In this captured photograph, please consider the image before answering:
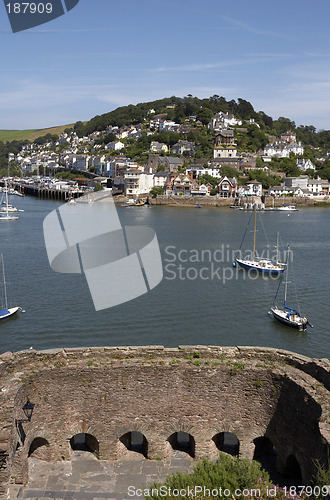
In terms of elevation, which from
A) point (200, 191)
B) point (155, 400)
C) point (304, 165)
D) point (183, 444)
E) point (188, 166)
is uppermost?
point (304, 165)

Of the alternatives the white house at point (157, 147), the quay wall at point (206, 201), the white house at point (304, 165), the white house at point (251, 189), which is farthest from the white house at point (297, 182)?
the white house at point (157, 147)

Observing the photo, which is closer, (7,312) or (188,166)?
(7,312)

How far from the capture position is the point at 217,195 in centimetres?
8756

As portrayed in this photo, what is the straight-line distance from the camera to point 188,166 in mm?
99562

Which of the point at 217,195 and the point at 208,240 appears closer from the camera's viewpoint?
the point at 208,240

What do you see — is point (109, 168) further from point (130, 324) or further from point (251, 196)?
point (130, 324)

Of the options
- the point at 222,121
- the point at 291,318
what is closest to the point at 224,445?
the point at 291,318

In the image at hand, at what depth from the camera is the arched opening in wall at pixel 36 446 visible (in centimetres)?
1001

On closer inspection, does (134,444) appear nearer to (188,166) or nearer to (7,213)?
(7,213)

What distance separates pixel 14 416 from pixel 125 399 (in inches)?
89.0

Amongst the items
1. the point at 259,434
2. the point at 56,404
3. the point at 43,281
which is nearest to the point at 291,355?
the point at 259,434

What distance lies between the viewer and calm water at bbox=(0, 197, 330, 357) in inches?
788

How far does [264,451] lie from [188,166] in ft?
300

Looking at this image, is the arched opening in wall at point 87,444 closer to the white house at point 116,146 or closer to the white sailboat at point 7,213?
the white sailboat at point 7,213
